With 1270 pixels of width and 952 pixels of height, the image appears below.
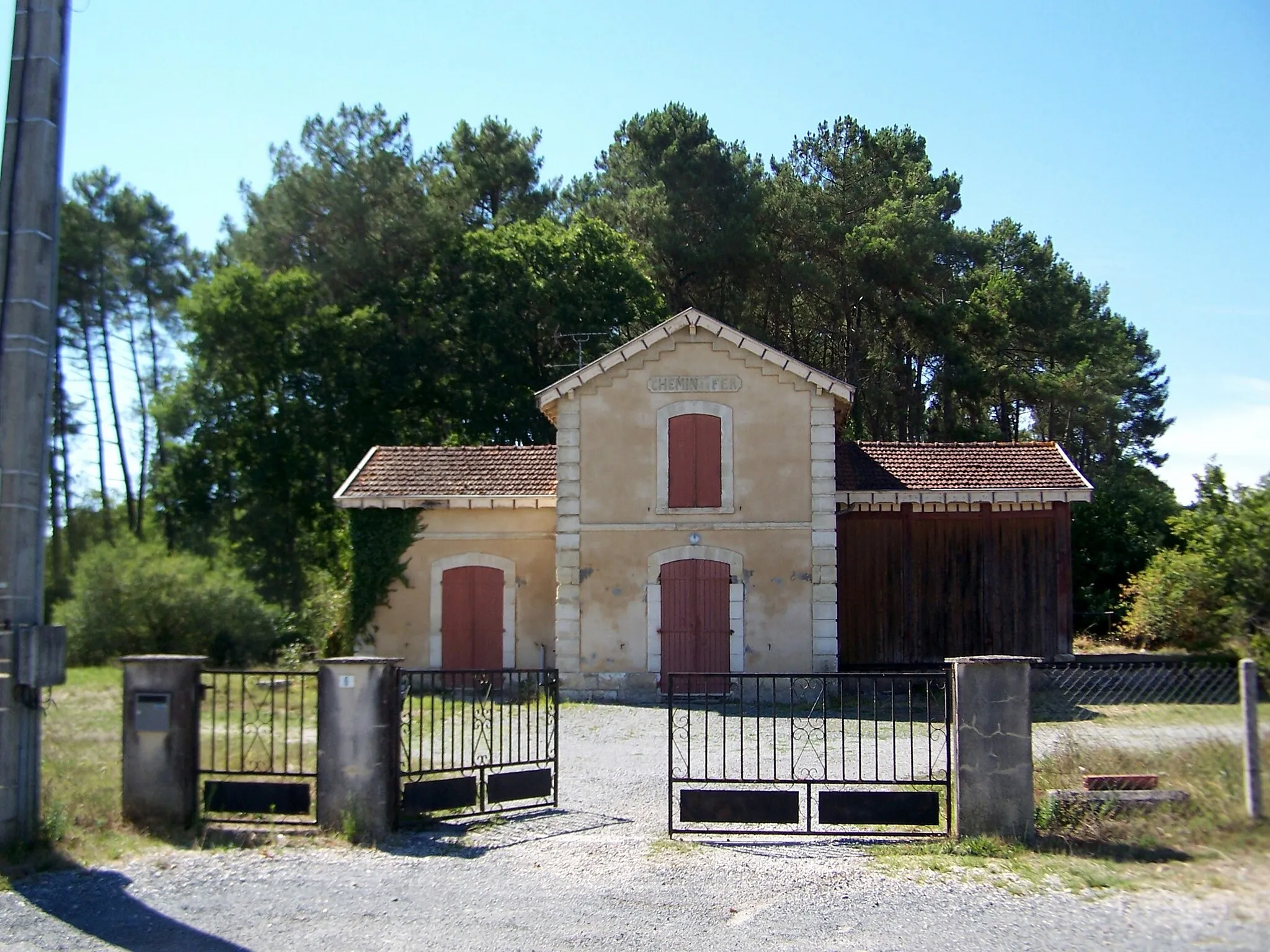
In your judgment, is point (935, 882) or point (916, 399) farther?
point (916, 399)

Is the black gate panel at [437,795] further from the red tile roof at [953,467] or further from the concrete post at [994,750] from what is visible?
the red tile roof at [953,467]

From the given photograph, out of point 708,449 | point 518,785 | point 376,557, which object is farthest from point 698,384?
point 518,785

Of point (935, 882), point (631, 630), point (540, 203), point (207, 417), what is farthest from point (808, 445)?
point (540, 203)

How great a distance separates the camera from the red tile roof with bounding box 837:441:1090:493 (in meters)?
19.8

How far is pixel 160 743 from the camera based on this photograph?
28.2 feet

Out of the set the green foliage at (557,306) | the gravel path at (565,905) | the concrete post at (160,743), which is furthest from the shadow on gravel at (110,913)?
the green foliage at (557,306)


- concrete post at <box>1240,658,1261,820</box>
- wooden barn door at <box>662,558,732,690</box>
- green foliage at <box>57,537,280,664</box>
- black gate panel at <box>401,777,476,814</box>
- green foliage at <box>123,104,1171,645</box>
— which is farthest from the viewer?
green foliage at <box>123,104,1171,645</box>

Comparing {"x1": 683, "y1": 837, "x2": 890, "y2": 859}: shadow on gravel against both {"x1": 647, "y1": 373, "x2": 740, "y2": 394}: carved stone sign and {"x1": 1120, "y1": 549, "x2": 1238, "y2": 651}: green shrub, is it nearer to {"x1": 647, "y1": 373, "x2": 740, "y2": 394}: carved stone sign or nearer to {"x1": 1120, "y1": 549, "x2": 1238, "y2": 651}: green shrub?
{"x1": 1120, "y1": 549, "x2": 1238, "y2": 651}: green shrub

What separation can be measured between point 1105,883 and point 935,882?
105 centimetres

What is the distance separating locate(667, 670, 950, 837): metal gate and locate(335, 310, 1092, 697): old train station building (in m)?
2.54

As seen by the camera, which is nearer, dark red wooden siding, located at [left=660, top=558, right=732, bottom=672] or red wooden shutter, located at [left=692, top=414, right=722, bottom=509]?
dark red wooden siding, located at [left=660, top=558, right=732, bottom=672]

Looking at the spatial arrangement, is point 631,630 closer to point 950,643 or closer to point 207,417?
point 950,643

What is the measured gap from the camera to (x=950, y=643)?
19922mm

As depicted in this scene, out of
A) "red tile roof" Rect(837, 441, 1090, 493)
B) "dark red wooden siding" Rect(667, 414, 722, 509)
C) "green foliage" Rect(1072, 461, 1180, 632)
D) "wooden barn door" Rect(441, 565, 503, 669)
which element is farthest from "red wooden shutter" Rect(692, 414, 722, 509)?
"green foliage" Rect(1072, 461, 1180, 632)
